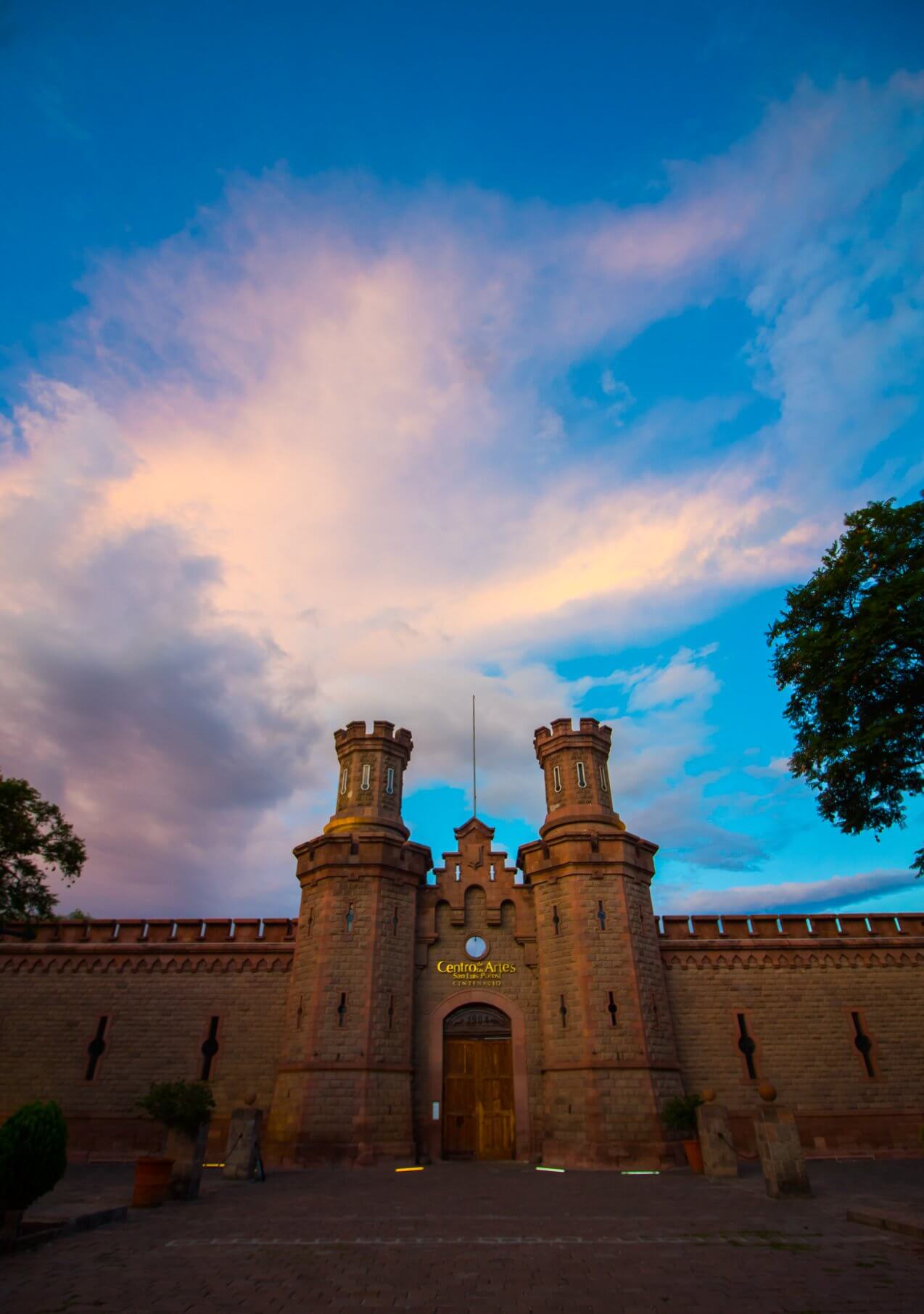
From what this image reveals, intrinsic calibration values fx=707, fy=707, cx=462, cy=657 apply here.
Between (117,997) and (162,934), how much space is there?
2.22 meters

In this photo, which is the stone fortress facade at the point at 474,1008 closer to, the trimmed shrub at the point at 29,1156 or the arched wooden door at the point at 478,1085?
the arched wooden door at the point at 478,1085

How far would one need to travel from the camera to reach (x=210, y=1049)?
22.5m

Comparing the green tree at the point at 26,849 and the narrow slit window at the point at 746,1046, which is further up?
the green tree at the point at 26,849

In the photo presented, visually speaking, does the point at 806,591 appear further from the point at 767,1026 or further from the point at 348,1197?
the point at 348,1197

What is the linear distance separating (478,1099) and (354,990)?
17.1 ft

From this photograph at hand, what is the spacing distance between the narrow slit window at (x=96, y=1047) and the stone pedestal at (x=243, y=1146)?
814 cm

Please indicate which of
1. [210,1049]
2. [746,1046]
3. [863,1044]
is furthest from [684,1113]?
[210,1049]

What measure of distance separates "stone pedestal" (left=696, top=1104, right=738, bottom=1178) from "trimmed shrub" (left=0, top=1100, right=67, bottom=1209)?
1440cm

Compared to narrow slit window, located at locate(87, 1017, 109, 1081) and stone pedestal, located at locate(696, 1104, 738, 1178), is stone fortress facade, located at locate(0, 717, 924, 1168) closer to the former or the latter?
narrow slit window, located at locate(87, 1017, 109, 1081)

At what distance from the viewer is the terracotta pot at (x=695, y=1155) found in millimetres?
17516

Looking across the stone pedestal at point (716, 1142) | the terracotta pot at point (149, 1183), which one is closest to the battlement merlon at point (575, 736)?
the stone pedestal at point (716, 1142)

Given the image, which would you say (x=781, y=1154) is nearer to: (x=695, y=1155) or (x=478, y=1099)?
(x=695, y=1155)

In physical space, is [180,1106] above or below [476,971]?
below

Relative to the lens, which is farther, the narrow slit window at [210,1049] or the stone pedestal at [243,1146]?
the narrow slit window at [210,1049]
